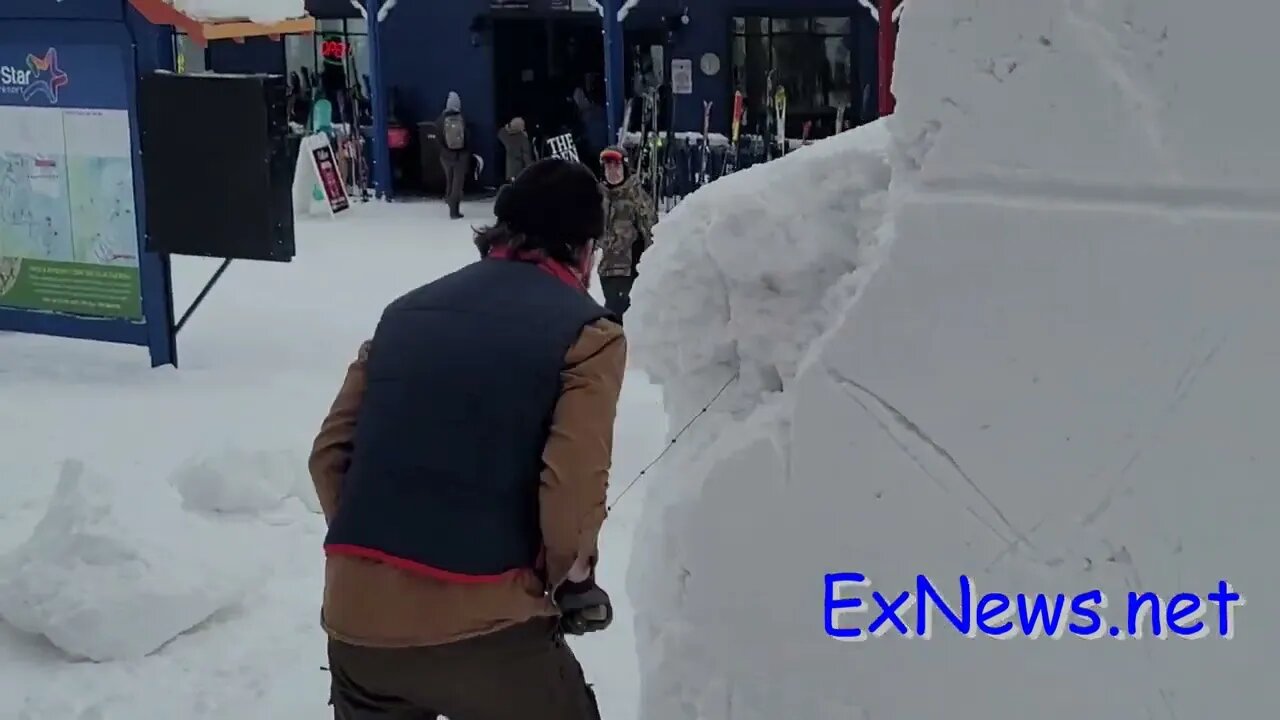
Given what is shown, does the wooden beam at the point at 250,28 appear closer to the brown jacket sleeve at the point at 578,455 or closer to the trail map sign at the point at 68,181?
the trail map sign at the point at 68,181

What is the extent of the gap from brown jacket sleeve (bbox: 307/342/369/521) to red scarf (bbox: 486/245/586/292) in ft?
0.90

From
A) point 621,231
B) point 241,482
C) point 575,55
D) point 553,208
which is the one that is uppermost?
point 575,55

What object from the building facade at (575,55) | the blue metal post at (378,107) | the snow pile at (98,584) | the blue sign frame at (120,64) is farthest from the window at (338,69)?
the snow pile at (98,584)

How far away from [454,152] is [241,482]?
11930 millimetres

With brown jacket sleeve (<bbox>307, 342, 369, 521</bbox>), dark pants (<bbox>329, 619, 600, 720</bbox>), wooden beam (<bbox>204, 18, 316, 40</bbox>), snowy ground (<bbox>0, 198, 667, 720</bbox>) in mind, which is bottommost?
snowy ground (<bbox>0, 198, 667, 720</bbox>)

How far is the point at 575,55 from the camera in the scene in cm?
1947

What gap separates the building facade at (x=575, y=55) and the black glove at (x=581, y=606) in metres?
14.6

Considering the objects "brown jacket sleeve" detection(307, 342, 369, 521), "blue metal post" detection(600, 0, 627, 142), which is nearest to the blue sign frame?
"brown jacket sleeve" detection(307, 342, 369, 521)

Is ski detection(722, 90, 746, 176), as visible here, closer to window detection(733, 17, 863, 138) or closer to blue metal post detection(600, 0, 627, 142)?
window detection(733, 17, 863, 138)

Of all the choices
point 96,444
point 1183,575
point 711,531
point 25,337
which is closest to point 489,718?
point 711,531

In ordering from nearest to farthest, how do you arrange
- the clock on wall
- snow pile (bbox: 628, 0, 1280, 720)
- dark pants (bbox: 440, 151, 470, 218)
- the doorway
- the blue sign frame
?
snow pile (bbox: 628, 0, 1280, 720), the blue sign frame, dark pants (bbox: 440, 151, 470, 218), the clock on wall, the doorway

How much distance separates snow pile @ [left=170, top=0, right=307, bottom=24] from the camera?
28.2 feet

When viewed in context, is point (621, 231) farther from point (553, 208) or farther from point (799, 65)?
point (799, 65)

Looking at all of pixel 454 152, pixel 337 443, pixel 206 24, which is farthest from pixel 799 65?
pixel 337 443
